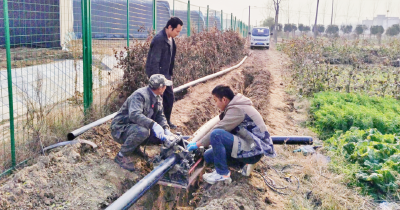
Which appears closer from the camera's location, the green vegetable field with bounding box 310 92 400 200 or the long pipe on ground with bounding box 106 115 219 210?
the long pipe on ground with bounding box 106 115 219 210

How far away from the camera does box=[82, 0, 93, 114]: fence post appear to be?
20.6 feet

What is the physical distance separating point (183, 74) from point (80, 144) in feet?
18.1

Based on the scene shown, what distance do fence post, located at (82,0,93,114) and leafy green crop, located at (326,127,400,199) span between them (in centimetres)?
421

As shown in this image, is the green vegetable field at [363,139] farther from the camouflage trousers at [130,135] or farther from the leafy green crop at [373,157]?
the camouflage trousers at [130,135]

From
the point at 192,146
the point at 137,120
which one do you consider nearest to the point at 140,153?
the point at 137,120

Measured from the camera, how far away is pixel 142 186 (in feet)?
11.7

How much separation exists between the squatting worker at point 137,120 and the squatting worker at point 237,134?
0.72 meters

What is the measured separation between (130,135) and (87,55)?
2.38 m

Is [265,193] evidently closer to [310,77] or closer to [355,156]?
[355,156]

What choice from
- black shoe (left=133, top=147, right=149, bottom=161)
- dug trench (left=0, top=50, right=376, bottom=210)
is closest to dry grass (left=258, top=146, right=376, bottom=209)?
dug trench (left=0, top=50, right=376, bottom=210)

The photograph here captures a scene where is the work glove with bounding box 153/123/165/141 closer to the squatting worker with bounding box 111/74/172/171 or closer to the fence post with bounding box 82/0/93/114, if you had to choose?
the squatting worker with bounding box 111/74/172/171

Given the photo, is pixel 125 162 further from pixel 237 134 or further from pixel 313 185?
pixel 313 185

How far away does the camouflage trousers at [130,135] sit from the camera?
15.2 ft

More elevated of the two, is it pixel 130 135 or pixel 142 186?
pixel 130 135
